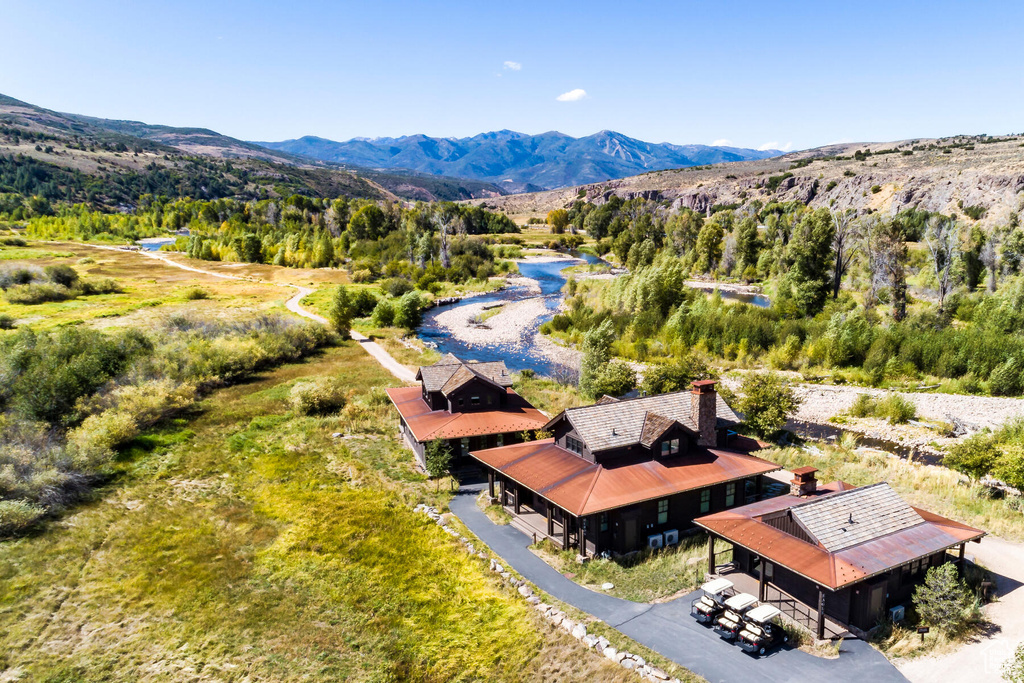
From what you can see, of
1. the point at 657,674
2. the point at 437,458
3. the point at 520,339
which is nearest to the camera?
the point at 657,674

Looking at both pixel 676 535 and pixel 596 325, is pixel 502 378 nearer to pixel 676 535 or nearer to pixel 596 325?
pixel 676 535

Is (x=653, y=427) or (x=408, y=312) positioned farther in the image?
(x=408, y=312)

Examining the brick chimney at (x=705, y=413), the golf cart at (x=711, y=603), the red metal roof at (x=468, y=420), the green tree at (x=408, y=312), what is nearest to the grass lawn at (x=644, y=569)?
the golf cart at (x=711, y=603)

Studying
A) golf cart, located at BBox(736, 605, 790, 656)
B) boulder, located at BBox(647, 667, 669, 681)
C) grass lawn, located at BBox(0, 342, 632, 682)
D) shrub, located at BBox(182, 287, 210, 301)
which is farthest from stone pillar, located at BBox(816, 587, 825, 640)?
shrub, located at BBox(182, 287, 210, 301)

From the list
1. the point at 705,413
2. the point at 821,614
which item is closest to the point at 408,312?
the point at 705,413

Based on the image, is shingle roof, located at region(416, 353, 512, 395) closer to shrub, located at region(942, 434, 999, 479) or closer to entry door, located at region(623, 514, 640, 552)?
entry door, located at region(623, 514, 640, 552)

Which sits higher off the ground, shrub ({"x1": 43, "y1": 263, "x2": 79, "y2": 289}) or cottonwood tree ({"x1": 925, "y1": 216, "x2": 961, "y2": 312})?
cottonwood tree ({"x1": 925, "y1": 216, "x2": 961, "y2": 312})

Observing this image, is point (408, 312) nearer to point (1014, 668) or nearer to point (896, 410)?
point (896, 410)
